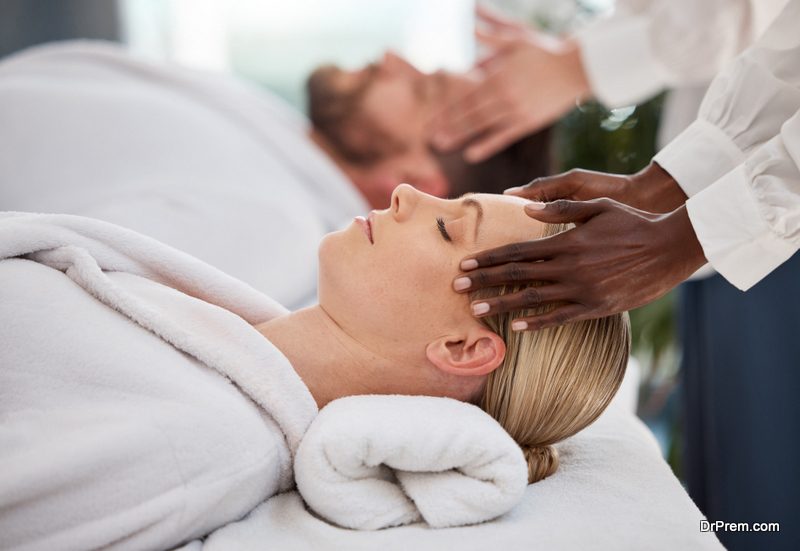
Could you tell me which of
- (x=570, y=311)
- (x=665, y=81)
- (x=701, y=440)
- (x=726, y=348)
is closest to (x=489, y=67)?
(x=665, y=81)

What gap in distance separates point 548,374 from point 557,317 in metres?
0.11

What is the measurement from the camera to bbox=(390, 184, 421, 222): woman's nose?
0.91m

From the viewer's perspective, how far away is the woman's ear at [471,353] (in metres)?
0.85

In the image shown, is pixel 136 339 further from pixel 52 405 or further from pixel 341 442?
pixel 341 442

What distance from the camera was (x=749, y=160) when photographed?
87 centimetres

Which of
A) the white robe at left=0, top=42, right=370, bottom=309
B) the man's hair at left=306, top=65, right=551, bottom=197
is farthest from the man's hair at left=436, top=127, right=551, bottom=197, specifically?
the white robe at left=0, top=42, right=370, bottom=309

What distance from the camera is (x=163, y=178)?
1563mm

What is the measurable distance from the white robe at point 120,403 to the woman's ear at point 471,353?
20 cm

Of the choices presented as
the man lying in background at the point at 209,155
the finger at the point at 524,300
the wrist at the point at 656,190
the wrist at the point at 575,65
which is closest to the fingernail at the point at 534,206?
the finger at the point at 524,300

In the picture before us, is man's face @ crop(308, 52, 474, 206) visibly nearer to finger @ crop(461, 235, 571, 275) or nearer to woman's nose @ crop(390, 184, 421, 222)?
woman's nose @ crop(390, 184, 421, 222)

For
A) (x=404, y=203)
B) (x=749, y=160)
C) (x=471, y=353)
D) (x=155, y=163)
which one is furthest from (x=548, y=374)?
(x=155, y=163)

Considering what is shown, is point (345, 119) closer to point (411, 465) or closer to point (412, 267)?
point (412, 267)

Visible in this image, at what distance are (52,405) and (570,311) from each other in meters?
0.65

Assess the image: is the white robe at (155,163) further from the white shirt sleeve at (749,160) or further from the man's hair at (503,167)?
the white shirt sleeve at (749,160)
